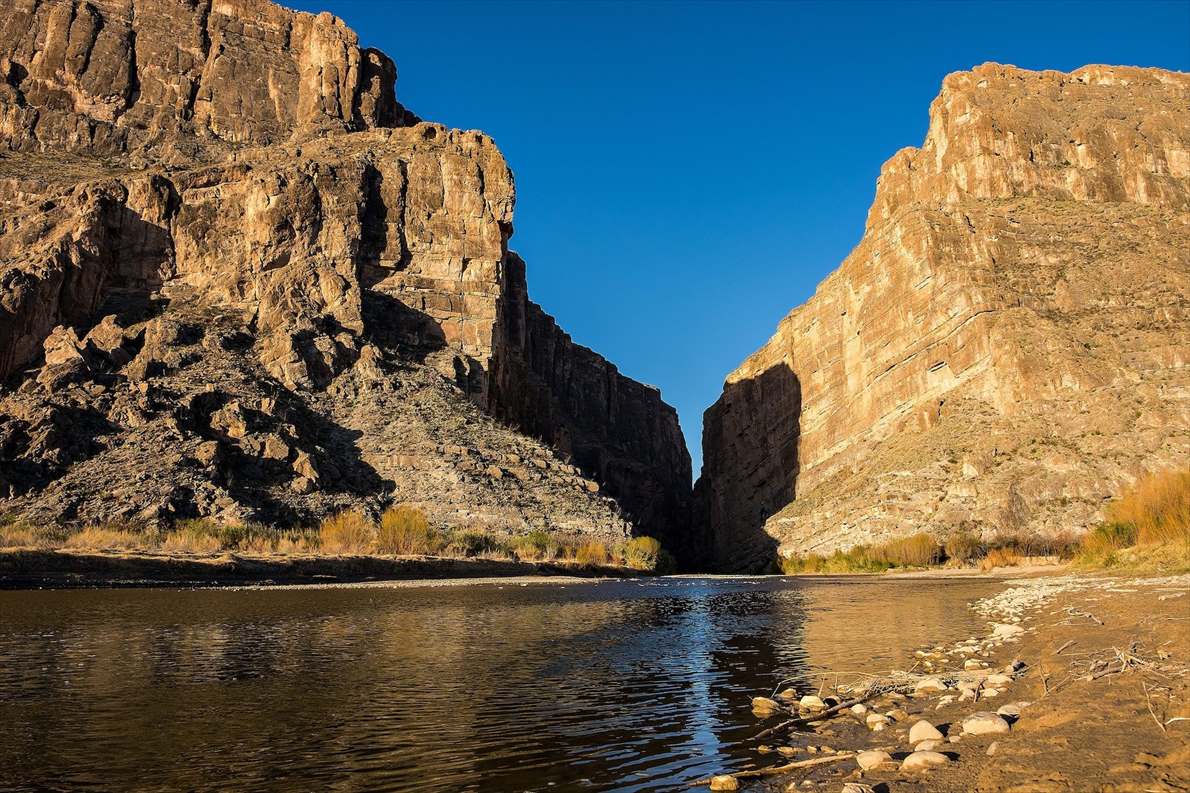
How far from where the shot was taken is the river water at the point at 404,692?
789cm

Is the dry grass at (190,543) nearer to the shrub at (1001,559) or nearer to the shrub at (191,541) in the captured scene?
the shrub at (191,541)

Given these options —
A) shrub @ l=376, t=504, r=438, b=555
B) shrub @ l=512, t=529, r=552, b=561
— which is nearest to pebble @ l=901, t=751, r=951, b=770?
shrub @ l=376, t=504, r=438, b=555

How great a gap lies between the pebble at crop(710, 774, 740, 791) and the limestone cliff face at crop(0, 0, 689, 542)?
178 feet

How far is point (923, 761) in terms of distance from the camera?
21.0ft

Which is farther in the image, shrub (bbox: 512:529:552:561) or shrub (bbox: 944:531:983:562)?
shrub (bbox: 944:531:983:562)

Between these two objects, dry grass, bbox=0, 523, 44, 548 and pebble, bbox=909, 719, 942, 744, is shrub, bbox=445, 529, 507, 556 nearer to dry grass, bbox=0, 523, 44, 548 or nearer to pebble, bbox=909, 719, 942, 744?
dry grass, bbox=0, 523, 44, 548

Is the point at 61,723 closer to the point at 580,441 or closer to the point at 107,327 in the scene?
the point at 107,327

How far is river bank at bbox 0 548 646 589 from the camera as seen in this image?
38.4 m

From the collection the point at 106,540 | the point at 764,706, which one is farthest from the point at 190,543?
the point at 764,706

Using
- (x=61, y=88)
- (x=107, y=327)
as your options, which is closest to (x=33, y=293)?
(x=107, y=327)

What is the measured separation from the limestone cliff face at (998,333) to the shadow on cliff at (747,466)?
0.59 m

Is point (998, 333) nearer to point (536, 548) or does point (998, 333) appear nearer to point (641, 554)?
point (641, 554)

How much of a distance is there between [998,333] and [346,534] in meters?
58.1

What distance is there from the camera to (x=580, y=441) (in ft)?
513
